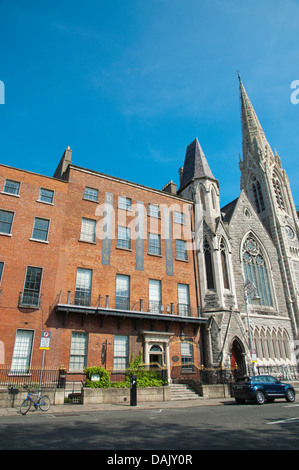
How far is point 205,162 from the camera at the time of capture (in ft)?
108

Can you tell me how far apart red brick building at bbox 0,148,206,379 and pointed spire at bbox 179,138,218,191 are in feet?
19.4

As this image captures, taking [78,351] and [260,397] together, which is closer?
[260,397]

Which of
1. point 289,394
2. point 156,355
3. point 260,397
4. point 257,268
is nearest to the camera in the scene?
point 260,397

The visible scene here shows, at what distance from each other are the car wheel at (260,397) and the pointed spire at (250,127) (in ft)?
135

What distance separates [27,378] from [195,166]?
23925 millimetres

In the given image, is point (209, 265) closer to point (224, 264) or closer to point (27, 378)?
point (224, 264)

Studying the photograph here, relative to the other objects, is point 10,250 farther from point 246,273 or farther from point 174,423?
point 246,273

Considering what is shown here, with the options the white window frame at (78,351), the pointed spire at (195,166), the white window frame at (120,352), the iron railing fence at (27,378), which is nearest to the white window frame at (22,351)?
the iron railing fence at (27,378)

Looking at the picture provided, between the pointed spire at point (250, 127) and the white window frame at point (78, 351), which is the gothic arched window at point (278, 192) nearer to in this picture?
the pointed spire at point (250, 127)

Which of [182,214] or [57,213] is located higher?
[182,214]

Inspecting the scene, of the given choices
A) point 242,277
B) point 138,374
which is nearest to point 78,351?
point 138,374

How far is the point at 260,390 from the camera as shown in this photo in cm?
1614
